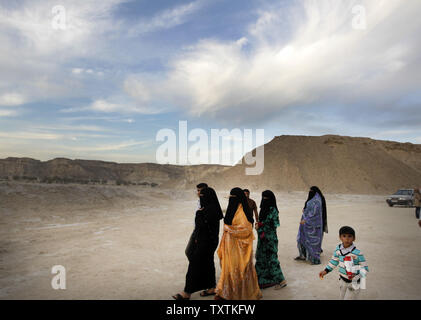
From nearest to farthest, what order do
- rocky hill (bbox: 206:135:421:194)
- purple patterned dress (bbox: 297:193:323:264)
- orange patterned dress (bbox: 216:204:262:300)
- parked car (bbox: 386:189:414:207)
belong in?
orange patterned dress (bbox: 216:204:262:300)
purple patterned dress (bbox: 297:193:323:264)
parked car (bbox: 386:189:414:207)
rocky hill (bbox: 206:135:421:194)

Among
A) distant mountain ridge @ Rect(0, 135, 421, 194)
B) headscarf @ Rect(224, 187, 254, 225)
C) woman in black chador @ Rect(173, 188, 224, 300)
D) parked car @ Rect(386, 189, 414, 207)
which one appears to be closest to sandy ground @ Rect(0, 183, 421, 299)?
woman in black chador @ Rect(173, 188, 224, 300)

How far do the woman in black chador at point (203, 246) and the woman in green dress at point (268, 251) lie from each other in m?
0.89

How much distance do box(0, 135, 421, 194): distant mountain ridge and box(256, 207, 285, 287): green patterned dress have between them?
51304mm

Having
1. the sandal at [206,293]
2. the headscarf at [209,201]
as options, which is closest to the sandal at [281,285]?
the sandal at [206,293]

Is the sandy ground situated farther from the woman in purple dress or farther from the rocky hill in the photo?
the rocky hill

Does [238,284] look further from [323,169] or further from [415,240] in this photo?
[323,169]

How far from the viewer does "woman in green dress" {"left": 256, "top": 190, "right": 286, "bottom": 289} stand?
4.71 metres

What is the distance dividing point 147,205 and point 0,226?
1047cm

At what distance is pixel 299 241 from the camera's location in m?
6.52

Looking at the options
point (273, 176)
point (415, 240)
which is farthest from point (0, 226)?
point (273, 176)

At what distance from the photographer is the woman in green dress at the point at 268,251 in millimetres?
4715

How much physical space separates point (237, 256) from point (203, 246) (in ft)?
1.68

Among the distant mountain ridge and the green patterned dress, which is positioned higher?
the distant mountain ridge

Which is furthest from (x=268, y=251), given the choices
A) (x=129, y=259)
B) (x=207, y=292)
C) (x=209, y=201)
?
(x=129, y=259)
